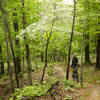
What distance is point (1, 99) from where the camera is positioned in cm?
995

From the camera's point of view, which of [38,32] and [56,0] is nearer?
[38,32]

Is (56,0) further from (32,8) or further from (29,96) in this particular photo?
(29,96)

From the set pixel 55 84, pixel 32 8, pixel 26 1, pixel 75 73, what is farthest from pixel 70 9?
pixel 55 84

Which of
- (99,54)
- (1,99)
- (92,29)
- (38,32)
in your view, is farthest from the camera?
(99,54)

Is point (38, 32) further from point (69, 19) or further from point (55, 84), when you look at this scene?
point (55, 84)

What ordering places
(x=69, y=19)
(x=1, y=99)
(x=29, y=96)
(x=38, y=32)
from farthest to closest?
(x=1, y=99) → (x=69, y=19) → (x=38, y=32) → (x=29, y=96)

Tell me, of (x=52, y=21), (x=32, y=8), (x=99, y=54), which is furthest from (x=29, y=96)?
(x=99, y=54)

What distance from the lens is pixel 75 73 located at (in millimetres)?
8141

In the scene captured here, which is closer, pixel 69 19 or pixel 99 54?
pixel 69 19

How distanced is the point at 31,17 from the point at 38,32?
225 centimetres

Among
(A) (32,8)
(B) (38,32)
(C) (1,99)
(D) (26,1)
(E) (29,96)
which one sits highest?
(D) (26,1)

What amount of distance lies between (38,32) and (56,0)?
2968 millimetres

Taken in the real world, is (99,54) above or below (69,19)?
below

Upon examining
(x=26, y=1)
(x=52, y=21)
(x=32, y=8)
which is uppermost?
(x=26, y=1)
